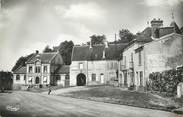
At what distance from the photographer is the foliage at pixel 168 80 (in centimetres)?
404

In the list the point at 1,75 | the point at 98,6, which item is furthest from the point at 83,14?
the point at 1,75

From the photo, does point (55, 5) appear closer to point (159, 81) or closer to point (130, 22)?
point (130, 22)

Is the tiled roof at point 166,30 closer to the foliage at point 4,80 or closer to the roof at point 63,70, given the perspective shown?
the foliage at point 4,80

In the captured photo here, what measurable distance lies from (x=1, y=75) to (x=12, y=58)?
1.24 feet

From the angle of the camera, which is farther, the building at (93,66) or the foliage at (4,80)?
the building at (93,66)

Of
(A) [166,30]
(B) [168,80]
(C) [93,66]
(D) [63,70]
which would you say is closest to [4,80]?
(A) [166,30]

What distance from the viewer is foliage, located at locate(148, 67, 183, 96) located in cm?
404

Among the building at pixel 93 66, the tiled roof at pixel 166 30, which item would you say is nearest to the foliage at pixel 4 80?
the tiled roof at pixel 166 30

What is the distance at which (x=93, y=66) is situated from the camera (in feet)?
44.7

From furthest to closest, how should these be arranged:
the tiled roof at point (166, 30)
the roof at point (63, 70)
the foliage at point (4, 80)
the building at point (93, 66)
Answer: the roof at point (63, 70) → the building at point (93, 66) → the tiled roof at point (166, 30) → the foliage at point (4, 80)

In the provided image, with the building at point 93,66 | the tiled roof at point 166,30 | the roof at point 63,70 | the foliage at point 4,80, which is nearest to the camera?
the foliage at point 4,80

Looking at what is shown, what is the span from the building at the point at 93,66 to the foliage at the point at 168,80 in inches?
197

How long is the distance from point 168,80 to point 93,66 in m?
8.55

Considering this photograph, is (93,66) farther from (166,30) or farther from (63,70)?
(166,30)
